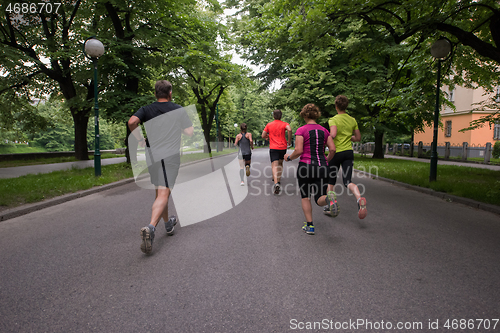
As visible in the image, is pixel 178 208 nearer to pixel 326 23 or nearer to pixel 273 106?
pixel 326 23

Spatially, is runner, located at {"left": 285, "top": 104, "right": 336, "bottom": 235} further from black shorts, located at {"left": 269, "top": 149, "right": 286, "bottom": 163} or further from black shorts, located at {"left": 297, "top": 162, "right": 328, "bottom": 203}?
black shorts, located at {"left": 269, "top": 149, "right": 286, "bottom": 163}

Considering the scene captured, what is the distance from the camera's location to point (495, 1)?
6973 millimetres

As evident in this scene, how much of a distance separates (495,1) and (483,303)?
26.2 feet

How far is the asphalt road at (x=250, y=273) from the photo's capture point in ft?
7.44

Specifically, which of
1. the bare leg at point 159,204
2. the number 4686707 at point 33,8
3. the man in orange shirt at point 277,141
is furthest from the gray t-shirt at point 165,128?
the number 4686707 at point 33,8

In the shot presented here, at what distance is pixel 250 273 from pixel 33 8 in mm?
18553

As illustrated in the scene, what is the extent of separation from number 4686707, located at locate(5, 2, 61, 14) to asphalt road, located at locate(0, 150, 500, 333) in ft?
47.1

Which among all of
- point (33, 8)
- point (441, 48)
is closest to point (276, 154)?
point (441, 48)

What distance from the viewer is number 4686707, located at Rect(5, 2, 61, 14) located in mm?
14017

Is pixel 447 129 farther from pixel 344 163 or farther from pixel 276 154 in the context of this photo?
pixel 344 163

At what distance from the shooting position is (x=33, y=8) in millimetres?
14641

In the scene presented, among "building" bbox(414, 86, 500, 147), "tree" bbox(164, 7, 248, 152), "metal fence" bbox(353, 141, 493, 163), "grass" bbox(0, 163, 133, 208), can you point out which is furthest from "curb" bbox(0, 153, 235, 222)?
"building" bbox(414, 86, 500, 147)

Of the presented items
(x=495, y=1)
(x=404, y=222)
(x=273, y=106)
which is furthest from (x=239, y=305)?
(x=273, y=106)

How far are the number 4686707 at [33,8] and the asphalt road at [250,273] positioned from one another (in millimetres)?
14352
